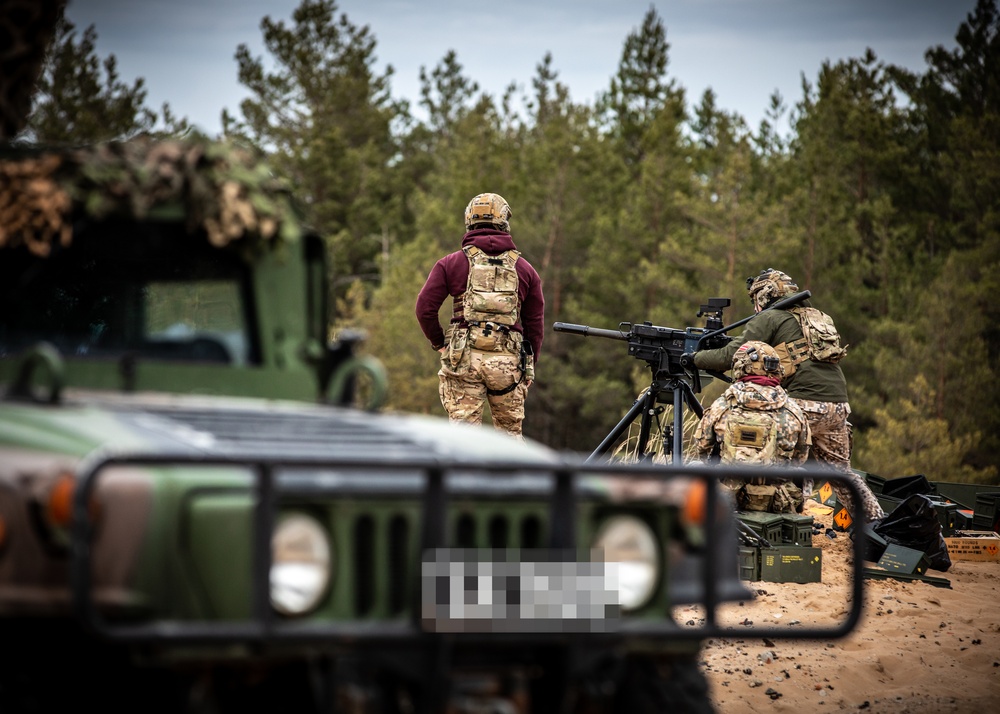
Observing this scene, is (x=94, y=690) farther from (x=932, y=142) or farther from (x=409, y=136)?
(x=409, y=136)

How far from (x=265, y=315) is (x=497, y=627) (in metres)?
1.60

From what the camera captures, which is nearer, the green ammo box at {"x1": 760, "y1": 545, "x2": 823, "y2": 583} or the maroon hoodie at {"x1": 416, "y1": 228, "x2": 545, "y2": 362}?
the green ammo box at {"x1": 760, "y1": 545, "x2": 823, "y2": 583}

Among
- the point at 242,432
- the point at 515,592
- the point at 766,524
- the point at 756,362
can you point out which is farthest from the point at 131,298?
the point at 756,362

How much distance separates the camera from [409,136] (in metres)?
47.9

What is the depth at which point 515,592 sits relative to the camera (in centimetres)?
299

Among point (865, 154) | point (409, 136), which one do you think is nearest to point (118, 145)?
point (865, 154)

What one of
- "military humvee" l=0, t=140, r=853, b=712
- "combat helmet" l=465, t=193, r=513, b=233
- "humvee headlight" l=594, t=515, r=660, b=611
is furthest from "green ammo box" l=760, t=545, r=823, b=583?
"humvee headlight" l=594, t=515, r=660, b=611

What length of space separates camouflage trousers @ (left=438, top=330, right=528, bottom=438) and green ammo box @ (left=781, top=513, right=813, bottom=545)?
1867 millimetres

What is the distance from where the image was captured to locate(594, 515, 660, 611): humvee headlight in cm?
317

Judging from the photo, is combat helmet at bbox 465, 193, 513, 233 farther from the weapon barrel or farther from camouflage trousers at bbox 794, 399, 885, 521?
camouflage trousers at bbox 794, 399, 885, 521

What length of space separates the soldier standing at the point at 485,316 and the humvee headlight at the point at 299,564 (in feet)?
18.8

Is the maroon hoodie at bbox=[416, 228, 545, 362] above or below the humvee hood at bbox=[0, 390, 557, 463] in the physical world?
above

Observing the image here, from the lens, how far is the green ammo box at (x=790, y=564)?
825 cm

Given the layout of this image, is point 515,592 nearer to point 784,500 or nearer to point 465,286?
point 465,286
